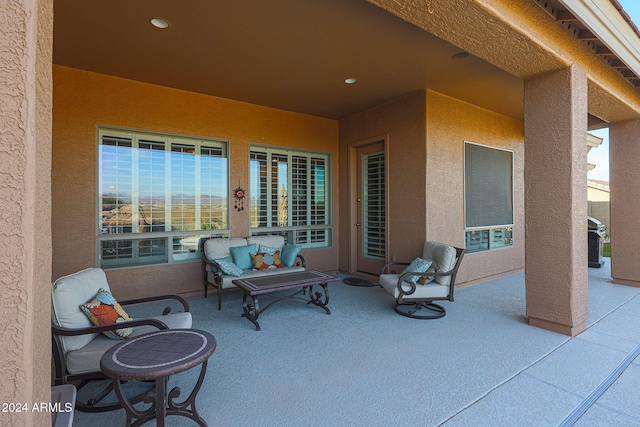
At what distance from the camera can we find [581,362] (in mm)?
2604

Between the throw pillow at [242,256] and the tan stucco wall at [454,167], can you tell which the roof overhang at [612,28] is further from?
the throw pillow at [242,256]

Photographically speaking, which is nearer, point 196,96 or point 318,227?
point 196,96

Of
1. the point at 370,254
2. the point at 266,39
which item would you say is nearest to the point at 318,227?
the point at 370,254

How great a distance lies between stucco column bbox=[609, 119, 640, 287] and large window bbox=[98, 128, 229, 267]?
6461 millimetres

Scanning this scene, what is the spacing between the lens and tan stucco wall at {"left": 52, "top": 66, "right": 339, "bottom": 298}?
12.9 feet

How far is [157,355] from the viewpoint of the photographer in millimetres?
1715

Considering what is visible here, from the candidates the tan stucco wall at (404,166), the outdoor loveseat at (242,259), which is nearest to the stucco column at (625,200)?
the tan stucco wall at (404,166)

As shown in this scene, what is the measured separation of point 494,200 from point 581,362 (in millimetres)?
3647

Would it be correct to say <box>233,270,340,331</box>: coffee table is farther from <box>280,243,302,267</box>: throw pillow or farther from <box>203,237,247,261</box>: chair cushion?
<box>203,237,247,261</box>: chair cushion

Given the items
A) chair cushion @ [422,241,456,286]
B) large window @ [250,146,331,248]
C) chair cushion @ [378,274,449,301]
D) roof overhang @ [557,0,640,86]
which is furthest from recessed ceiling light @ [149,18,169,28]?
chair cushion @ [422,241,456,286]

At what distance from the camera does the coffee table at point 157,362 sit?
157cm

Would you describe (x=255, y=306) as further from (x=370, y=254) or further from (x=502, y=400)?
(x=370, y=254)

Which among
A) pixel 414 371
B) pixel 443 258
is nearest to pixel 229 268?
pixel 414 371

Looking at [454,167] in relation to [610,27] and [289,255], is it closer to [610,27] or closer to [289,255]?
[610,27]
